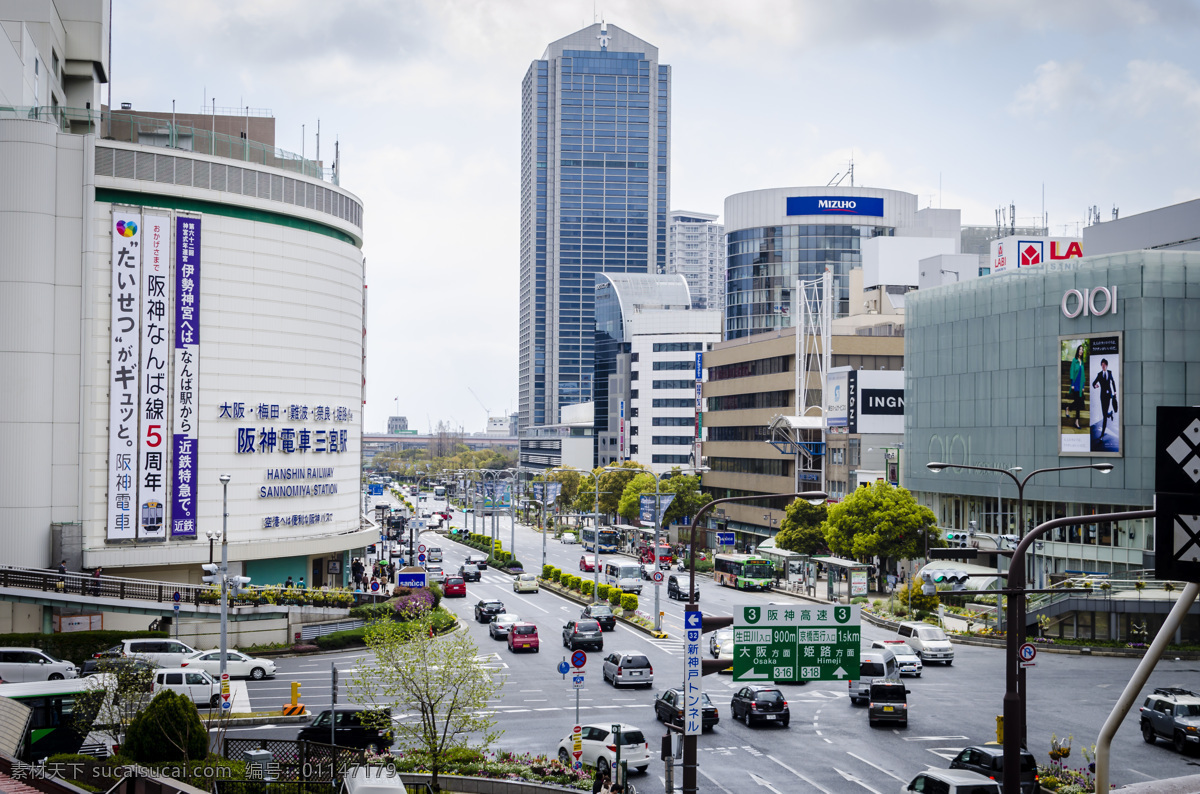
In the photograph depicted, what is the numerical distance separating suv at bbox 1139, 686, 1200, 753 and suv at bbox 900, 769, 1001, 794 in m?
12.1

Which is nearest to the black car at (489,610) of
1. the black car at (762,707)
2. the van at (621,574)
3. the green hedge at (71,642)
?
the van at (621,574)

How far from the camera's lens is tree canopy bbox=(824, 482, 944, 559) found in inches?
2926

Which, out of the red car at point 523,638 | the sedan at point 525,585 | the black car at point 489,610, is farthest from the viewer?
the sedan at point 525,585

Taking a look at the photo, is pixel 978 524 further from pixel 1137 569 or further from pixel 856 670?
pixel 856 670

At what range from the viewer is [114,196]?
57.7 meters

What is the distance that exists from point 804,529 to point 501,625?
109 ft

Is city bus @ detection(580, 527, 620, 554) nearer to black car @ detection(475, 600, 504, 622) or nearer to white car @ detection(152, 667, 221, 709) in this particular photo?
black car @ detection(475, 600, 504, 622)

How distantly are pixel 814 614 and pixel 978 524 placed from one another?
55497mm

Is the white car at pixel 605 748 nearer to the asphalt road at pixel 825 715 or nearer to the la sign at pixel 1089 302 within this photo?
the asphalt road at pixel 825 715

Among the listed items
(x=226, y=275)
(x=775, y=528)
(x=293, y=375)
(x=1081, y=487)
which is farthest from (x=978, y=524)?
(x=226, y=275)

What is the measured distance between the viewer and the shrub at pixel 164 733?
24594mm

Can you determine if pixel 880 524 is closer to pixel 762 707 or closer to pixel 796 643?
pixel 762 707

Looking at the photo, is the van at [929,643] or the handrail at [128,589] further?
the van at [929,643]

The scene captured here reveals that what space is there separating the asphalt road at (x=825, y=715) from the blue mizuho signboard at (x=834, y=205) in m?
110
